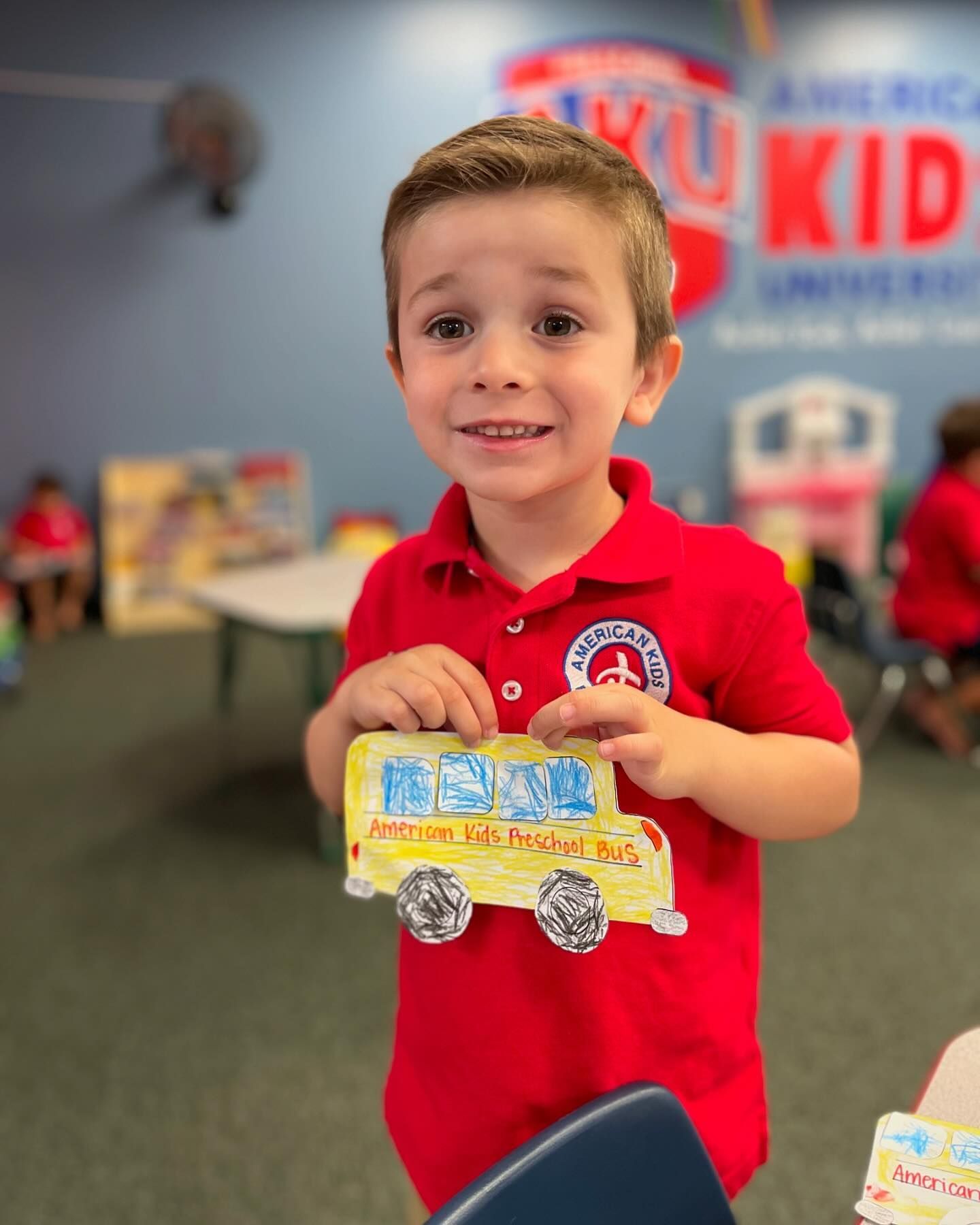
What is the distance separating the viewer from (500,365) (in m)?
0.66

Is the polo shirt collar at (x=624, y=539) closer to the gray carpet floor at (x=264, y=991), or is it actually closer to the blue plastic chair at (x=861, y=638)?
the gray carpet floor at (x=264, y=991)

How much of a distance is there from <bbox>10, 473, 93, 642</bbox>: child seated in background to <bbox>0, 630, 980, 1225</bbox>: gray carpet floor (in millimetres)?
1945

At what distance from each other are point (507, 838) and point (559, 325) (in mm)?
366

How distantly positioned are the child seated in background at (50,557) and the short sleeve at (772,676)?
16.9 ft

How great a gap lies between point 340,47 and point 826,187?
2829 mm

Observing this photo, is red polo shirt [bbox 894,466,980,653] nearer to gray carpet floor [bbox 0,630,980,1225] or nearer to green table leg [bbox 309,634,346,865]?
gray carpet floor [bbox 0,630,980,1225]

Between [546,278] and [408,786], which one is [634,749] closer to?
[408,786]

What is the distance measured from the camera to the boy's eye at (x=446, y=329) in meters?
0.70

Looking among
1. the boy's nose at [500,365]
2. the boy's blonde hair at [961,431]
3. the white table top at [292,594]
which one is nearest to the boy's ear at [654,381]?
the boy's nose at [500,365]

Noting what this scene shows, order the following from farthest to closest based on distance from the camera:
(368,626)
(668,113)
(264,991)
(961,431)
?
(668,113), (961,431), (264,991), (368,626)

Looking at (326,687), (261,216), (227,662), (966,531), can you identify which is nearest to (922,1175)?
(326,687)

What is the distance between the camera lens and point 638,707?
690mm

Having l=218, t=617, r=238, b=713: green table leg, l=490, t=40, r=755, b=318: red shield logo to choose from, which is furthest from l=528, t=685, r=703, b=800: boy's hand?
l=490, t=40, r=755, b=318: red shield logo

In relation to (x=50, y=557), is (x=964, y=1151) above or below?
→ above
